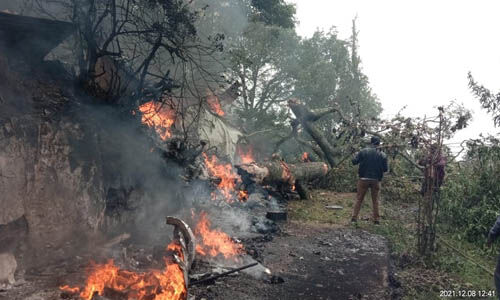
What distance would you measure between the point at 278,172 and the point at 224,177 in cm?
174

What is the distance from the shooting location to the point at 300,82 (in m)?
22.0

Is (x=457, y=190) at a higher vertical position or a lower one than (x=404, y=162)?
lower

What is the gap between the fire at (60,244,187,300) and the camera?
3.44 meters

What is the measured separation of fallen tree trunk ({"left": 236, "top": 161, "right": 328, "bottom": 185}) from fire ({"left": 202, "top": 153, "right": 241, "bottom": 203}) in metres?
0.35

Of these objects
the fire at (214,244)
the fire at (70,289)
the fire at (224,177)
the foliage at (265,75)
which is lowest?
the fire at (70,289)

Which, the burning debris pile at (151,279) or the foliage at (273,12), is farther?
the foliage at (273,12)

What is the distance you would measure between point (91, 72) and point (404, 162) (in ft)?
39.1

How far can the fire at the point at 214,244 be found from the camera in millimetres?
5238

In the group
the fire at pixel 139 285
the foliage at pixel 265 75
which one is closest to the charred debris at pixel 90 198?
the fire at pixel 139 285

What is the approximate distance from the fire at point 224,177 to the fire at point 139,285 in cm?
504

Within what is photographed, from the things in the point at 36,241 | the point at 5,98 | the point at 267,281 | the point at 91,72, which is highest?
the point at 91,72

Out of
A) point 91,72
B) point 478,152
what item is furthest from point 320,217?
point 91,72

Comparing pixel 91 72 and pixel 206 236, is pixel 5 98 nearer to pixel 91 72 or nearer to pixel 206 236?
pixel 91 72

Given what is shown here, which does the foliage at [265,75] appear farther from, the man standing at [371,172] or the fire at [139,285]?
the fire at [139,285]
